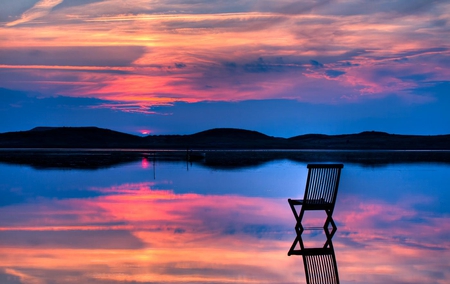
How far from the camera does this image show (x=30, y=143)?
156 meters

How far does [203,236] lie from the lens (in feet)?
32.6

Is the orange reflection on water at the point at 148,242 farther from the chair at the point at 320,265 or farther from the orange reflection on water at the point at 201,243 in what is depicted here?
the chair at the point at 320,265

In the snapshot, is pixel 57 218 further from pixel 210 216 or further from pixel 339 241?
pixel 339 241

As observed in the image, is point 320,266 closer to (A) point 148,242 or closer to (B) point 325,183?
(B) point 325,183

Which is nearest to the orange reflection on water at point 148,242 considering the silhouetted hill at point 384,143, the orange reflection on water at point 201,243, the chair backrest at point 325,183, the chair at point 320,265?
the orange reflection on water at point 201,243

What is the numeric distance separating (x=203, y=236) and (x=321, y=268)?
2.58 meters

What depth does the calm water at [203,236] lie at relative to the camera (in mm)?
7457

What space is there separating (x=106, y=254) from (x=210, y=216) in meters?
4.20

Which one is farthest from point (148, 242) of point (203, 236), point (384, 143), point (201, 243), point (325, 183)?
point (384, 143)

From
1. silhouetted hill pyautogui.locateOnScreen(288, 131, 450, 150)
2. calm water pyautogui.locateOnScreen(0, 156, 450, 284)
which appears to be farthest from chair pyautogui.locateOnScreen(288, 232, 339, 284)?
silhouetted hill pyautogui.locateOnScreen(288, 131, 450, 150)

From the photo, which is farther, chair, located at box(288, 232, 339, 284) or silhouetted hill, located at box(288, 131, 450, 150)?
silhouetted hill, located at box(288, 131, 450, 150)

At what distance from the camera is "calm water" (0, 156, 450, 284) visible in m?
7.46

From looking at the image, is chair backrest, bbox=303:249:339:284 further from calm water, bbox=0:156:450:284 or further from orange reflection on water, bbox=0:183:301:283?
orange reflection on water, bbox=0:183:301:283

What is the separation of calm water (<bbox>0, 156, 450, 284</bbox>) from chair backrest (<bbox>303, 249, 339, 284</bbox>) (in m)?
0.11
